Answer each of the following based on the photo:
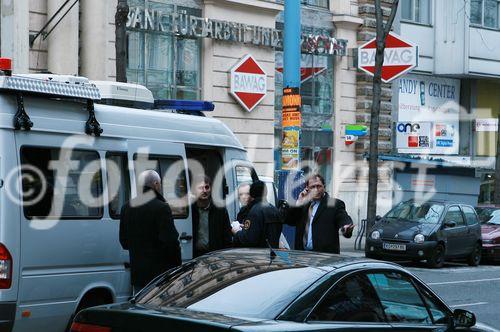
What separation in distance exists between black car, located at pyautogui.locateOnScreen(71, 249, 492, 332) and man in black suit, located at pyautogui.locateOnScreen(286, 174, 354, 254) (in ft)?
12.3

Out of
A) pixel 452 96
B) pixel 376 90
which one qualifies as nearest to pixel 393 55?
pixel 376 90

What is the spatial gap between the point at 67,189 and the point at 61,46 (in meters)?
12.8

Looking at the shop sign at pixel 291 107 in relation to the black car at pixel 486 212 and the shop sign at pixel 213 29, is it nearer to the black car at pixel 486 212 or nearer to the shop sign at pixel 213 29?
the shop sign at pixel 213 29

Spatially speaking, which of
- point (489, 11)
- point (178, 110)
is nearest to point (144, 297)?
point (178, 110)

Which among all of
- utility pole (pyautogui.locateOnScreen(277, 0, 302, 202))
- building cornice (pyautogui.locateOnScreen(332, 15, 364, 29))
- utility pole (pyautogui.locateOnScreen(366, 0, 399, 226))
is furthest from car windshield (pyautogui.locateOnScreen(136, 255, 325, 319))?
building cornice (pyautogui.locateOnScreen(332, 15, 364, 29))

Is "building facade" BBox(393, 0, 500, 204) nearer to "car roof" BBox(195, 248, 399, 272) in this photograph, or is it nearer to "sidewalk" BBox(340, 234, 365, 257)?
"sidewalk" BBox(340, 234, 365, 257)

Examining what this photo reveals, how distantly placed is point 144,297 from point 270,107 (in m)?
21.2

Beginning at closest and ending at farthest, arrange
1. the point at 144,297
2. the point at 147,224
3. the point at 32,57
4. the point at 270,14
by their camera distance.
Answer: the point at 144,297 → the point at 147,224 → the point at 32,57 → the point at 270,14

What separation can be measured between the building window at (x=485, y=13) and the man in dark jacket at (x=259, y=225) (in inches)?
1081

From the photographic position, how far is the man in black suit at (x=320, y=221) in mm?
10938

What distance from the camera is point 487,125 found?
37.2m

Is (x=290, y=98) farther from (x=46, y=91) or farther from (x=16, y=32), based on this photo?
(x=46, y=91)

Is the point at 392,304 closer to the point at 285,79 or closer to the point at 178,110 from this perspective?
the point at 178,110

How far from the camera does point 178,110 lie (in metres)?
12.0
